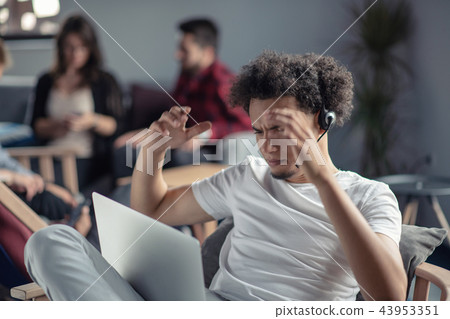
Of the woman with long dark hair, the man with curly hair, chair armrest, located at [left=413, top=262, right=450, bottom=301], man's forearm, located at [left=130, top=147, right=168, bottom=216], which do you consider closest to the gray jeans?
the man with curly hair

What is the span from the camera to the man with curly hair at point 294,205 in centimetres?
52

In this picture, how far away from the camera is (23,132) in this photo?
1.77m

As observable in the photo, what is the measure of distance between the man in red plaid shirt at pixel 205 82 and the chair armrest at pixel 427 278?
0.95 feet

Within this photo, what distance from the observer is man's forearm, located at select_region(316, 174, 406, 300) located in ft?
1.69

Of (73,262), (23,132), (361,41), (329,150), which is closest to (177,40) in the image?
(23,132)

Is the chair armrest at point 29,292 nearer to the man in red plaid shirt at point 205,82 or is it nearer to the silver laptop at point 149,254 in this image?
the silver laptop at point 149,254

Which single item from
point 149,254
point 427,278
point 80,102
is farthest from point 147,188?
point 80,102

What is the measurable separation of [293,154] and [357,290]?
0.62 feet

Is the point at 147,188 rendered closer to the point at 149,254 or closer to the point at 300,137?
the point at 149,254

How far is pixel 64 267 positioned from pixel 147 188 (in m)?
0.19

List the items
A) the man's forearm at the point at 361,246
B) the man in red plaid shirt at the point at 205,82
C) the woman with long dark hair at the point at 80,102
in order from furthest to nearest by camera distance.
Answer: the woman with long dark hair at the point at 80,102 < the man in red plaid shirt at the point at 205,82 < the man's forearm at the point at 361,246

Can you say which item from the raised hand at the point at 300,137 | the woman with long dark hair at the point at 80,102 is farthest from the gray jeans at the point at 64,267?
the woman with long dark hair at the point at 80,102

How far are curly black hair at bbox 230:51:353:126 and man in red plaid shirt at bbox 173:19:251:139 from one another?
85mm

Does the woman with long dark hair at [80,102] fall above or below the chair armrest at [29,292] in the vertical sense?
above
